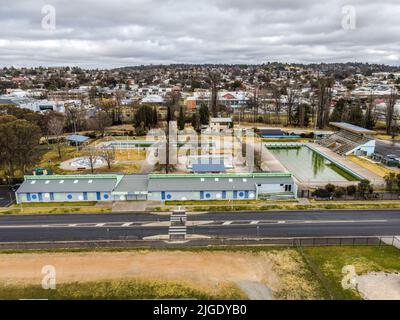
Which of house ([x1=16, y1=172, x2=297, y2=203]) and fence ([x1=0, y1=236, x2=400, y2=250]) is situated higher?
house ([x1=16, y1=172, x2=297, y2=203])

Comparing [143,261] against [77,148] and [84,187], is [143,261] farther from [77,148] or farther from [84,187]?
[77,148]

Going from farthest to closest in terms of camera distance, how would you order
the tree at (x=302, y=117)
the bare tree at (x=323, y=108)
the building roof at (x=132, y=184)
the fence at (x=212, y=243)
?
1. the tree at (x=302, y=117)
2. the bare tree at (x=323, y=108)
3. the building roof at (x=132, y=184)
4. the fence at (x=212, y=243)

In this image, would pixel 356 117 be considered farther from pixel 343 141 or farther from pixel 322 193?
pixel 322 193

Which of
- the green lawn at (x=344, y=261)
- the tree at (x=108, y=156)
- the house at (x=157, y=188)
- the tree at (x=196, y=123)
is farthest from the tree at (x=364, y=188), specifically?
the tree at (x=196, y=123)

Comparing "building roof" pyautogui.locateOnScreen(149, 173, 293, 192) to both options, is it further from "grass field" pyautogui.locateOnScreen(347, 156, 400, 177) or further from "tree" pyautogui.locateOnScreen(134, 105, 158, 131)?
"tree" pyautogui.locateOnScreen(134, 105, 158, 131)

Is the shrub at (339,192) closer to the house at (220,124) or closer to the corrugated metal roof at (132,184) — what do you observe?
the corrugated metal roof at (132,184)

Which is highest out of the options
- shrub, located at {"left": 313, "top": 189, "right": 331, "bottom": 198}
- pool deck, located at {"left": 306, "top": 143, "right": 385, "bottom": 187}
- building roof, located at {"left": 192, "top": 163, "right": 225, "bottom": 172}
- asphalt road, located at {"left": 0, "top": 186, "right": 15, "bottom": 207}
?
building roof, located at {"left": 192, "top": 163, "right": 225, "bottom": 172}

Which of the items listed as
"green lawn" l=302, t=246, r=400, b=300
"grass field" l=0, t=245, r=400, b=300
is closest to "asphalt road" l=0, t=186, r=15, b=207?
"grass field" l=0, t=245, r=400, b=300
